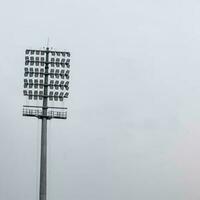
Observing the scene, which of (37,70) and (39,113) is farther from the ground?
(37,70)

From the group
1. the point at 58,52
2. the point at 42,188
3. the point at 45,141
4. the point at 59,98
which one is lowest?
the point at 42,188

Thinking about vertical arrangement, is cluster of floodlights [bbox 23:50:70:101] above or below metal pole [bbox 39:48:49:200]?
above

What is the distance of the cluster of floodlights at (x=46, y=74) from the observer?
69688mm

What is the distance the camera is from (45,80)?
230ft

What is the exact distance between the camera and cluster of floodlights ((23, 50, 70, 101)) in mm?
69688

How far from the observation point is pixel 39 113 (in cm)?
6975

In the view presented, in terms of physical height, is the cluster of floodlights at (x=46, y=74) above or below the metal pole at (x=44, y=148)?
above

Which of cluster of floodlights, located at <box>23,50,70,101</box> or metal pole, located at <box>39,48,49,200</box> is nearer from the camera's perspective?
metal pole, located at <box>39,48,49,200</box>

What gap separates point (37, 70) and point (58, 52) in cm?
297

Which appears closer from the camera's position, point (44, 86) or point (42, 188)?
point (42, 188)

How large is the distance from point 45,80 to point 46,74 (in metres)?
0.71

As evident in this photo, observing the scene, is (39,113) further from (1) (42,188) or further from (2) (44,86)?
(1) (42,188)

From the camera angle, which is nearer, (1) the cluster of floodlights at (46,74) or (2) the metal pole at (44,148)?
(2) the metal pole at (44,148)

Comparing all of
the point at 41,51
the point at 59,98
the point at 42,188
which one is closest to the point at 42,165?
the point at 42,188
